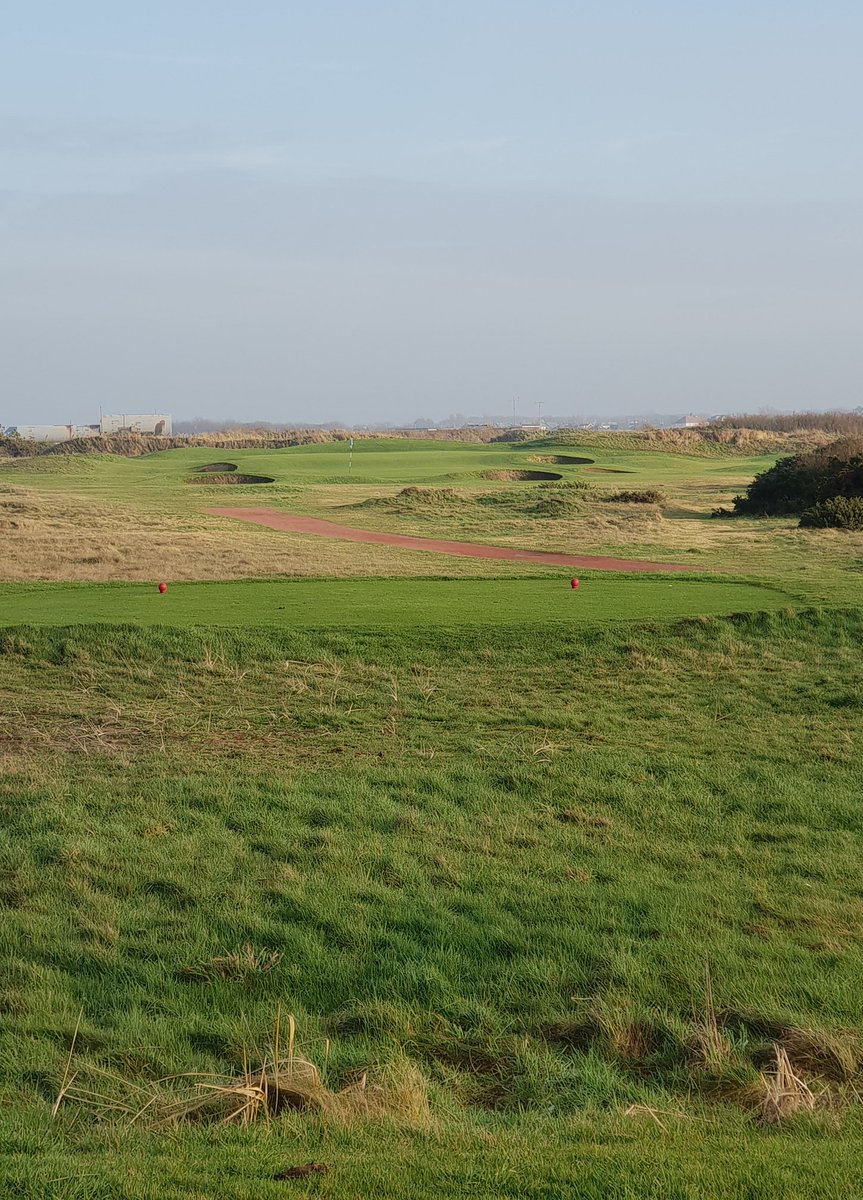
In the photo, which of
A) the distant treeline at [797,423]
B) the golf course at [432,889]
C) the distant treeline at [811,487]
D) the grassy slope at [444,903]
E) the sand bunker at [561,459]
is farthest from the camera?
the distant treeline at [797,423]

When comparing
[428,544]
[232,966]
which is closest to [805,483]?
[428,544]

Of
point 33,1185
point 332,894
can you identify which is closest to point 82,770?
point 332,894

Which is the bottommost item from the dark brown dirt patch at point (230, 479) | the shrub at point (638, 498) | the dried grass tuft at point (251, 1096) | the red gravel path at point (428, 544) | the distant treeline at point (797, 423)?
the dried grass tuft at point (251, 1096)

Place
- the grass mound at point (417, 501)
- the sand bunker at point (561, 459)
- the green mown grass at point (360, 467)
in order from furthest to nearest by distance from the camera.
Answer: the sand bunker at point (561, 459) → the green mown grass at point (360, 467) → the grass mound at point (417, 501)

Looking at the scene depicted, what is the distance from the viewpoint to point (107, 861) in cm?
844

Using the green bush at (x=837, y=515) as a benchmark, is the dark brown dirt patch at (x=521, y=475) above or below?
above

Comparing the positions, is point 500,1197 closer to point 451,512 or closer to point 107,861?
point 107,861

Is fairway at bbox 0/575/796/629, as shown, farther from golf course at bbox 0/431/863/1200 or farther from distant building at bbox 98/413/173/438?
distant building at bbox 98/413/173/438

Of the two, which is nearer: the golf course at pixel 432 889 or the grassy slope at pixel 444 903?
the grassy slope at pixel 444 903

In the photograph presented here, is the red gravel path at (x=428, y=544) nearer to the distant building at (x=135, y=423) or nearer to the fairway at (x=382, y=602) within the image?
the fairway at (x=382, y=602)

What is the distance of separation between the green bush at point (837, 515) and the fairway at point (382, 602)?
43.5ft

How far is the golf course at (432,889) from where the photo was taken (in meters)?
4.76

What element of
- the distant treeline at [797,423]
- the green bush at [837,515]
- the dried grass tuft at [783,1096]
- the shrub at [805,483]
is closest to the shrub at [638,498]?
the shrub at [805,483]

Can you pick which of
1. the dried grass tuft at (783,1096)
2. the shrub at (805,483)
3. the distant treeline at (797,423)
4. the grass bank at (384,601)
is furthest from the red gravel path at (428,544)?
the distant treeline at (797,423)
